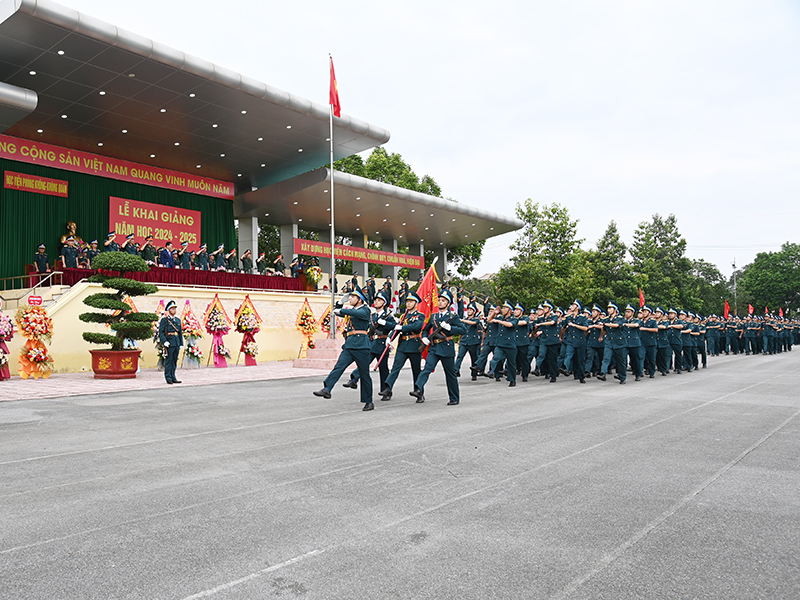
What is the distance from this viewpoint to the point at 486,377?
51.1 feet

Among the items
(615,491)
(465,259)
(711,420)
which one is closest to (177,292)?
(711,420)

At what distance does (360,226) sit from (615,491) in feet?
112

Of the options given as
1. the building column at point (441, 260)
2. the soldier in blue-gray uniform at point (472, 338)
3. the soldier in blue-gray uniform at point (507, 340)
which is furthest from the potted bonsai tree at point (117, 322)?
the building column at point (441, 260)

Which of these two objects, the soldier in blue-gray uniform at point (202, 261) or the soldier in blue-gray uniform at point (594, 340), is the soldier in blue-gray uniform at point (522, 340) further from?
the soldier in blue-gray uniform at point (202, 261)

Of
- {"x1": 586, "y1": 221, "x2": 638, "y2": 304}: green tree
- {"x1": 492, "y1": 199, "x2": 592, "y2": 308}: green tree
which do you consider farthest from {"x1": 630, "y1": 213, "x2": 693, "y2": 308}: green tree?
{"x1": 492, "y1": 199, "x2": 592, "y2": 308}: green tree

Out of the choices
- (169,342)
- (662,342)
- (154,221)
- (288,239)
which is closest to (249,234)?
(288,239)

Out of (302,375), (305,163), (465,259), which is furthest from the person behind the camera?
(465,259)

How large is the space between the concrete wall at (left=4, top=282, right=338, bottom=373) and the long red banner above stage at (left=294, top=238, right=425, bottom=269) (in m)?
7.63

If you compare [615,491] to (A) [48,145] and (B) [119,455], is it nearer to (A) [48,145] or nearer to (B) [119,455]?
(B) [119,455]

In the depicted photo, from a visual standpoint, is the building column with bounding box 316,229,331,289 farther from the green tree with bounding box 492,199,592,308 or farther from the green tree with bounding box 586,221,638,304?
the green tree with bounding box 586,221,638,304

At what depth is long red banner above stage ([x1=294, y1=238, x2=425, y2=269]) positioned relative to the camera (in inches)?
1348

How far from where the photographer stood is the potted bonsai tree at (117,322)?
14984mm

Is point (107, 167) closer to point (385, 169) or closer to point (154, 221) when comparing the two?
point (154, 221)

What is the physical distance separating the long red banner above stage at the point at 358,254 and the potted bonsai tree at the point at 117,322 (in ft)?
60.8
